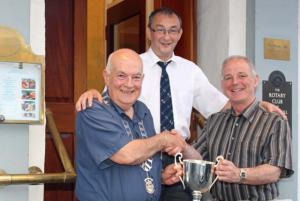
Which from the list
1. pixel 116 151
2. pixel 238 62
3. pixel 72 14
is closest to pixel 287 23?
pixel 238 62

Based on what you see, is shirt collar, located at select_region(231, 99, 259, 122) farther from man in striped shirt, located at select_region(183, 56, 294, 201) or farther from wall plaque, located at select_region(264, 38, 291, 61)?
wall plaque, located at select_region(264, 38, 291, 61)

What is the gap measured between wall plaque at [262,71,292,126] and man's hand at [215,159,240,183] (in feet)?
2.85

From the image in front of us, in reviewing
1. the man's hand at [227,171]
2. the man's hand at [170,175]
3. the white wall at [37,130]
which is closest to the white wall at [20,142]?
the white wall at [37,130]

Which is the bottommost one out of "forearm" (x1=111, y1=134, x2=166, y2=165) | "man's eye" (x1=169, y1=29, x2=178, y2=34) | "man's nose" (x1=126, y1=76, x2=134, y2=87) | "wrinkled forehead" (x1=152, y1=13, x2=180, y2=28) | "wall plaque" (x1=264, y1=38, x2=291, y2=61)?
"forearm" (x1=111, y1=134, x2=166, y2=165)

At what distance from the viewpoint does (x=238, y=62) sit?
252 cm

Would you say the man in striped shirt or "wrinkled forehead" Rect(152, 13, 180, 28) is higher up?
"wrinkled forehead" Rect(152, 13, 180, 28)

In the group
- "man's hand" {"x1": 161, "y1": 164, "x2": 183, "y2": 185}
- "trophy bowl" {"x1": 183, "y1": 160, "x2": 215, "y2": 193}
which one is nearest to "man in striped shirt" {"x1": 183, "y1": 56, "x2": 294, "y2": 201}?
"man's hand" {"x1": 161, "y1": 164, "x2": 183, "y2": 185}

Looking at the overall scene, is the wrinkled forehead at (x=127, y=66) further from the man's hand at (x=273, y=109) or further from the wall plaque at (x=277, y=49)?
the wall plaque at (x=277, y=49)

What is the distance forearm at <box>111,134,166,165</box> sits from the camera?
6.70 ft

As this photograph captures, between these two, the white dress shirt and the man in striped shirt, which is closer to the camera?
the man in striped shirt

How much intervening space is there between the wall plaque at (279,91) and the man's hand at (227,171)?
2.85 feet

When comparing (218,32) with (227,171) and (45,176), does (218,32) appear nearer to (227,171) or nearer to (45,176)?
(227,171)

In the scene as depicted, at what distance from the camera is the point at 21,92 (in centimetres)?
227

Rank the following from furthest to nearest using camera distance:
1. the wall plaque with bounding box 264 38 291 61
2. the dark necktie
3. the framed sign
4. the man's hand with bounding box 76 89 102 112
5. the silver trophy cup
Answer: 1. the wall plaque with bounding box 264 38 291 61
2. the dark necktie
3. the framed sign
4. the man's hand with bounding box 76 89 102 112
5. the silver trophy cup
